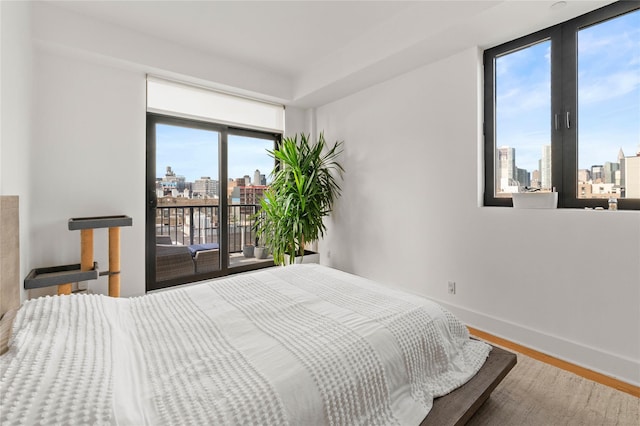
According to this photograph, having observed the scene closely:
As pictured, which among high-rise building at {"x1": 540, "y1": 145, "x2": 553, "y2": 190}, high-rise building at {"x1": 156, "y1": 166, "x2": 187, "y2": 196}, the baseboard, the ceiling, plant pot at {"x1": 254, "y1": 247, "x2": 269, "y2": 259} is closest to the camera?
the baseboard

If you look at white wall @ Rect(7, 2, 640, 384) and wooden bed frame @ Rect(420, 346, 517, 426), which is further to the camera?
white wall @ Rect(7, 2, 640, 384)

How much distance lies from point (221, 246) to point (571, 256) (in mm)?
3609

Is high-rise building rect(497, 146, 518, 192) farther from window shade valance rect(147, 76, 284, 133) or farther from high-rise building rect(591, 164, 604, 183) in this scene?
window shade valance rect(147, 76, 284, 133)

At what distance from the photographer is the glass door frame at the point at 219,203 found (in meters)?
3.29

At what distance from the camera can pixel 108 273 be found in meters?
2.68

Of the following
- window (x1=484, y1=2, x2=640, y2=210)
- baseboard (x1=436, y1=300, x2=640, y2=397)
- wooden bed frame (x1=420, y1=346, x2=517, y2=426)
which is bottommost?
baseboard (x1=436, y1=300, x2=640, y2=397)

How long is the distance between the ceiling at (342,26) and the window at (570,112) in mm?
198

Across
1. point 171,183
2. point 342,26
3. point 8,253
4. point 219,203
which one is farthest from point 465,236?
point 171,183

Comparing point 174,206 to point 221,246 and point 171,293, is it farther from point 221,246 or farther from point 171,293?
point 171,293

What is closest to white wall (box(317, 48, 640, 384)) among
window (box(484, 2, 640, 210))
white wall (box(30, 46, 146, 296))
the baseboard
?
the baseboard

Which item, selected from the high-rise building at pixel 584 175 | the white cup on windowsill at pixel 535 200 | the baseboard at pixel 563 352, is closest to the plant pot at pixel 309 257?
the baseboard at pixel 563 352

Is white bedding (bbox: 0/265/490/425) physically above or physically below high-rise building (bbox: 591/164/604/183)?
below

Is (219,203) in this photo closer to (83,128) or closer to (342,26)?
(83,128)

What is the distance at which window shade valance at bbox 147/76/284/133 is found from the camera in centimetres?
329
